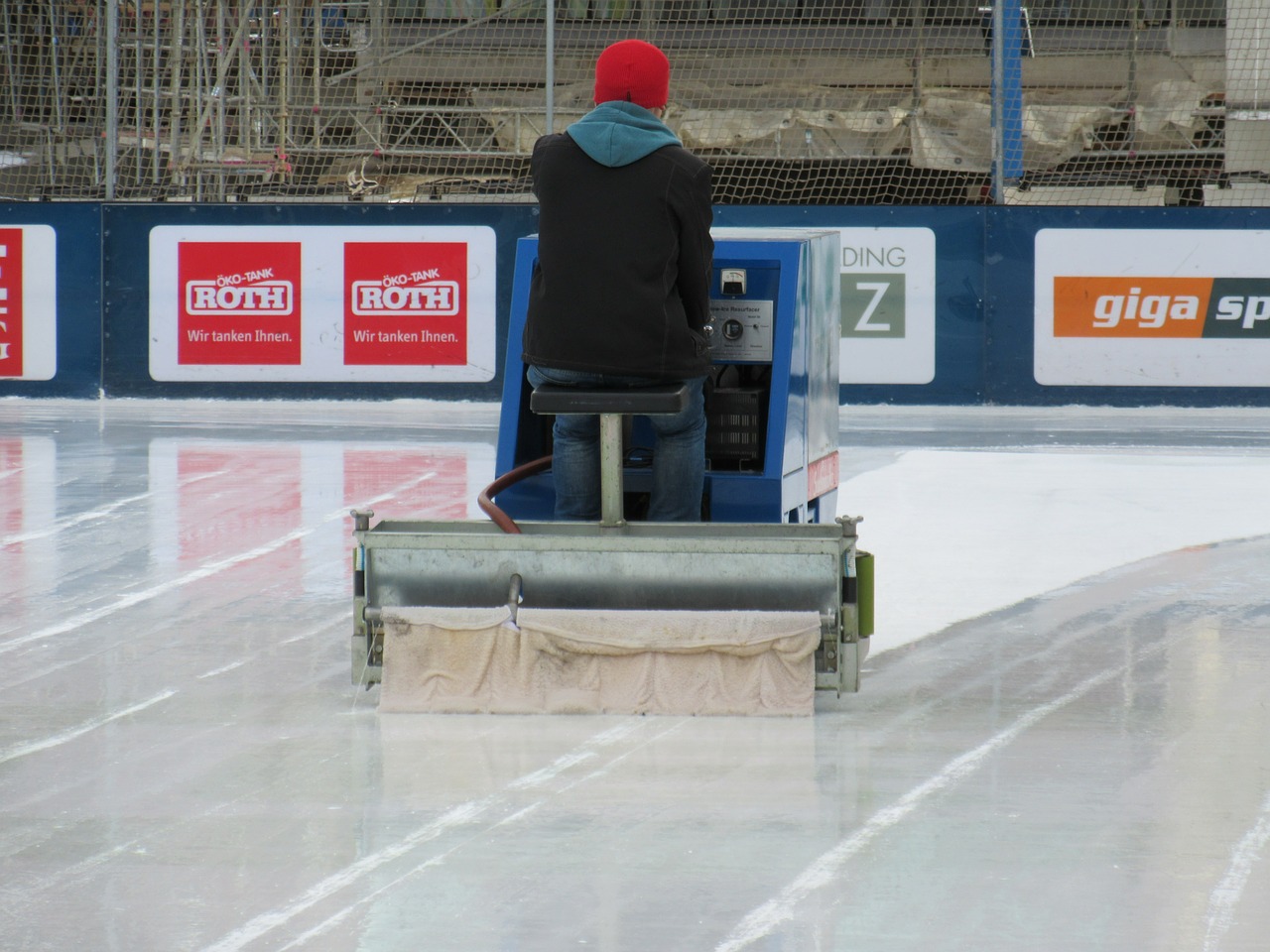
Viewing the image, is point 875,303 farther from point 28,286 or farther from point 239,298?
point 28,286

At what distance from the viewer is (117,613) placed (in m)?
5.50

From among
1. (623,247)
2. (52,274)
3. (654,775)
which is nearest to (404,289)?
(52,274)

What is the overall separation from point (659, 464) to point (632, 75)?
1021 mm

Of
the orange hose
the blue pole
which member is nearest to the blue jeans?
the orange hose

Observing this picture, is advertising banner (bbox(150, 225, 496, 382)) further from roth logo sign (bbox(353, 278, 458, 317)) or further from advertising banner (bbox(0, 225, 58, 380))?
advertising banner (bbox(0, 225, 58, 380))

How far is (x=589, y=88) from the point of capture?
1402 centimetres

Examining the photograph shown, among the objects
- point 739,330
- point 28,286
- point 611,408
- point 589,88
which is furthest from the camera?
point 589,88

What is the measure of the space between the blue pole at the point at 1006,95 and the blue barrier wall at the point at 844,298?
0.32m

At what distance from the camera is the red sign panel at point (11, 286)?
1174 cm

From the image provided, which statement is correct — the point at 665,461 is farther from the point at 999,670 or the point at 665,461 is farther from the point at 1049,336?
the point at 1049,336

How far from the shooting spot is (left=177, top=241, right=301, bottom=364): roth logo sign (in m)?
11.6

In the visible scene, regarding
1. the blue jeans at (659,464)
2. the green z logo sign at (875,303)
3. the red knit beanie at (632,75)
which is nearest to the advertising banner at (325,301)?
the green z logo sign at (875,303)

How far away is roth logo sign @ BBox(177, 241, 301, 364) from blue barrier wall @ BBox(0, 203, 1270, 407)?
0.01m

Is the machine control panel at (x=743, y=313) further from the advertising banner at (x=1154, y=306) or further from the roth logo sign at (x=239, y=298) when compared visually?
the roth logo sign at (x=239, y=298)
